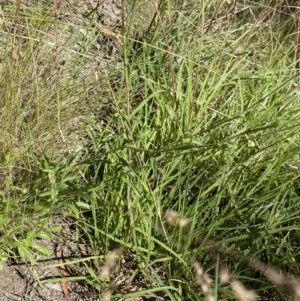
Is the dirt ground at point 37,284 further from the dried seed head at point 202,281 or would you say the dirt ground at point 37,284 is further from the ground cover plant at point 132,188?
the dried seed head at point 202,281

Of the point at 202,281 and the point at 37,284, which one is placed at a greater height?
the point at 202,281

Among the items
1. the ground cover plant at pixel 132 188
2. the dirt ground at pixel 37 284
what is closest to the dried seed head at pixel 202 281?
the ground cover plant at pixel 132 188

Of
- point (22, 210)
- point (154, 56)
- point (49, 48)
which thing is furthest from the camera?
point (154, 56)

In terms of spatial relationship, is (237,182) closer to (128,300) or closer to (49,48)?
(128,300)

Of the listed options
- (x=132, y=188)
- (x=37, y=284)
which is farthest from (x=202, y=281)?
(x=37, y=284)

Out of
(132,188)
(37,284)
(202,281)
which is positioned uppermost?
(132,188)

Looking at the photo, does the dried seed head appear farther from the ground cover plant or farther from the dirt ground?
the dirt ground

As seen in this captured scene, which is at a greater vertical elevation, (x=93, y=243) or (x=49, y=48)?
(x=49, y=48)

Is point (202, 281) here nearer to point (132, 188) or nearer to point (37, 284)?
point (132, 188)

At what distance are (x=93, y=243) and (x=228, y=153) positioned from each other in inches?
19.5

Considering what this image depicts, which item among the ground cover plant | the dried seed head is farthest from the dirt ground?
the dried seed head

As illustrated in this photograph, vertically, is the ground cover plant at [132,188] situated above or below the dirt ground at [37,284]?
above

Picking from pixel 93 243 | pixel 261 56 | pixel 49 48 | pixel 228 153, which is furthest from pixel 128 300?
pixel 261 56

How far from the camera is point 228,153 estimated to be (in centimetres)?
169
